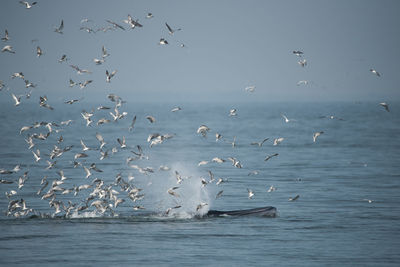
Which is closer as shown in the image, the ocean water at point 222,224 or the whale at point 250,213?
the ocean water at point 222,224

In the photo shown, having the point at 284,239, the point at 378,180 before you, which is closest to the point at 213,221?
the point at 284,239

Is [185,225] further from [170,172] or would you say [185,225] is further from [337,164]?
[337,164]

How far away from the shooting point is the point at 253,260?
26.5 metres

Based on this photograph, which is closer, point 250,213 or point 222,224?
point 222,224

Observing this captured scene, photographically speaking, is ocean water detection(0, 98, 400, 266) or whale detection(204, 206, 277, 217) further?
whale detection(204, 206, 277, 217)

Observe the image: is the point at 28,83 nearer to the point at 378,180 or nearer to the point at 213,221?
the point at 213,221

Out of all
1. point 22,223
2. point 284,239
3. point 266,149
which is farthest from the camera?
point 266,149

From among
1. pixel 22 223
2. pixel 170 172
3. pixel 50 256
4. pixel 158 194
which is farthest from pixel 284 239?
pixel 170 172

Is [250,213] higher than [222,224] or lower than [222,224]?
higher

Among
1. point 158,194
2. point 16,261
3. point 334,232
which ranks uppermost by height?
point 158,194

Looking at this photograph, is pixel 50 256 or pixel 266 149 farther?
pixel 266 149

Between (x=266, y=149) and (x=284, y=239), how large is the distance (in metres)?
55.6

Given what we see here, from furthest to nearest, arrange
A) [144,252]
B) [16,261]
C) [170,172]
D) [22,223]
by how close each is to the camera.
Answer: [170,172] → [22,223] → [144,252] → [16,261]

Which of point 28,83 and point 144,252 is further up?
point 28,83
